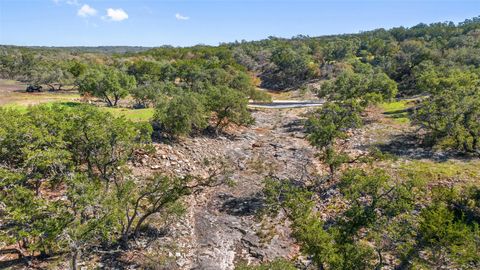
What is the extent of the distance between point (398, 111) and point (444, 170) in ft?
98.5

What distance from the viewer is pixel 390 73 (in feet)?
320

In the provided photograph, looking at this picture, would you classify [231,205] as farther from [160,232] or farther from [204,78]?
[204,78]

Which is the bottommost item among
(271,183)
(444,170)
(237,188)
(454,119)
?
(237,188)

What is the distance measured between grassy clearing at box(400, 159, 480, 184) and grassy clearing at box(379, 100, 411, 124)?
1948cm

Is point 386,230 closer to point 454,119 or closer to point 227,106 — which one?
point 454,119

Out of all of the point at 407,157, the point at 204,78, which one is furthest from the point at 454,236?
the point at 204,78

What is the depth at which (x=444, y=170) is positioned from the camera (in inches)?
1592

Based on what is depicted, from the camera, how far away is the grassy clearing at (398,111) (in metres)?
62.5

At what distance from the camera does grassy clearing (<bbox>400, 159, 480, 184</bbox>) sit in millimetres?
38562

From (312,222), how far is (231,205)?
46.1 ft

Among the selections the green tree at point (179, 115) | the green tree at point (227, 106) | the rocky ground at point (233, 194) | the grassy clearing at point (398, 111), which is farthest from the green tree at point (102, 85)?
the grassy clearing at point (398, 111)

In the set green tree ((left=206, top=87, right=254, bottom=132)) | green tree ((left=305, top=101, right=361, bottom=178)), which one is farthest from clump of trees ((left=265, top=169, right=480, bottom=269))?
green tree ((left=206, top=87, right=254, bottom=132))

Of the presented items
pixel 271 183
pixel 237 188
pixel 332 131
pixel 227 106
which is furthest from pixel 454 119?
pixel 227 106

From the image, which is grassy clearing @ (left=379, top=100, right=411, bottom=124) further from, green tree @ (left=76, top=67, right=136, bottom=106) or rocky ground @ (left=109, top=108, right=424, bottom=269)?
green tree @ (left=76, top=67, right=136, bottom=106)
